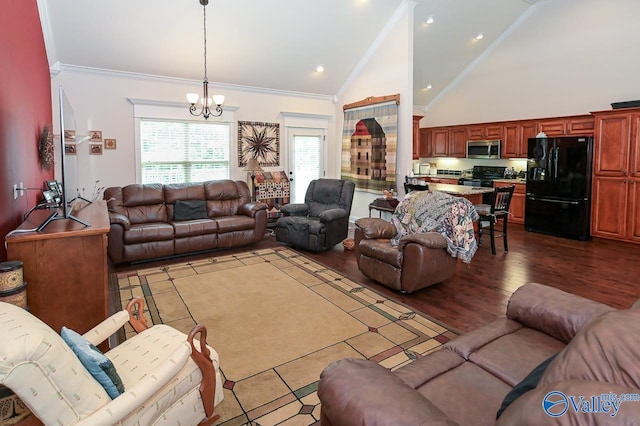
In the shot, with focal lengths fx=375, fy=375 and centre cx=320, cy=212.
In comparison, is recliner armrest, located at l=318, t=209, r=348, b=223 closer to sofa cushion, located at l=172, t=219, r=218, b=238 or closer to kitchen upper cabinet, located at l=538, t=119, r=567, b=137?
sofa cushion, located at l=172, t=219, r=218, b=238

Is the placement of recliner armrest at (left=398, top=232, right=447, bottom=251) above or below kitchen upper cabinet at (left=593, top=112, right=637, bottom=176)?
below

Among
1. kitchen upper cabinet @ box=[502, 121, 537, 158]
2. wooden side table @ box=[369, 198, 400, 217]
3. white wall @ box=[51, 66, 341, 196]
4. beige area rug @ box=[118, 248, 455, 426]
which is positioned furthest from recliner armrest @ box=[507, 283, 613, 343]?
kitchen upper cabinet @ box=[502, 121, 537, 158]

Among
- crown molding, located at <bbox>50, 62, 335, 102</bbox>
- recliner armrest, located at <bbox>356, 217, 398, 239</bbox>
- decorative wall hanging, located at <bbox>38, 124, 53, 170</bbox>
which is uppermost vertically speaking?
crown molding, located at <bbox>50, 62, 335, 102</bbox>

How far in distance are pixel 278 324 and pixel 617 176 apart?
19.4 ft

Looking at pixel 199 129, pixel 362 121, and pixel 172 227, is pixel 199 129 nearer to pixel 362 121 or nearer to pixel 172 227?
pixel 172 227

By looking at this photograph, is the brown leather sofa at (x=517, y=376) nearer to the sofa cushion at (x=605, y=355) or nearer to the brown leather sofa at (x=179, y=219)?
the sofa cushion at (x=605, y=355)

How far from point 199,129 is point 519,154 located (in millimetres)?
6251

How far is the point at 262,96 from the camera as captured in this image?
7.11m

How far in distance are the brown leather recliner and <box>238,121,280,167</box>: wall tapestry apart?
11.9 ft

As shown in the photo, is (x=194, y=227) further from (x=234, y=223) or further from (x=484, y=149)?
(x=484, y=149)

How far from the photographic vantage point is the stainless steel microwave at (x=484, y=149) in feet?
26.2

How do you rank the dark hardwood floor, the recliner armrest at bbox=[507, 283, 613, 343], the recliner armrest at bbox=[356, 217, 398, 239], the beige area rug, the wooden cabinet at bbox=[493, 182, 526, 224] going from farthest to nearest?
the wooden cabinet at bbox=[493, 182, 526, 224] < the recliner armrest at bbox=[356, 217, 398, 239] < the dark hardwood floor < the beige area rug < the recliner armrest at bbox=[507, 283, 613, 343]

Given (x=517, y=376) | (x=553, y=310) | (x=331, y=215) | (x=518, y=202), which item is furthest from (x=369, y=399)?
(x=518, y=202)

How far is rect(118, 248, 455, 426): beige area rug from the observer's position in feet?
7.24
